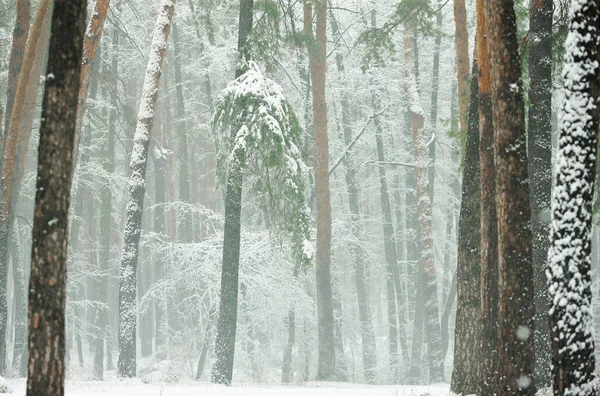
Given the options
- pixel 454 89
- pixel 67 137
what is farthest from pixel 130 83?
pixel 67 137

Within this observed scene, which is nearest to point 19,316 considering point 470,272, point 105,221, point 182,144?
point 105,221

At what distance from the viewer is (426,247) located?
882 inches

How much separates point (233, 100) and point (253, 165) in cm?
123

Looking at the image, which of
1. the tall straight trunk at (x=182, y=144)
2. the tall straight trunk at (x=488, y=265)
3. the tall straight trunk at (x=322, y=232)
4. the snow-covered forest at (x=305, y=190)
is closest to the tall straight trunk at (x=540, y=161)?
the snow-covered forest at (x=305, y=190)

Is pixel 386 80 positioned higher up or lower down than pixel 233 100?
higher up

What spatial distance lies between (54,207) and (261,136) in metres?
7.78

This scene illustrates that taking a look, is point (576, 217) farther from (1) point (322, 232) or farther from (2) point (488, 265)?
(1) point (322, 232)

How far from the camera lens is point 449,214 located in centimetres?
3000

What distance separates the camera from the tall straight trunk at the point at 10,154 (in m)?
13.5

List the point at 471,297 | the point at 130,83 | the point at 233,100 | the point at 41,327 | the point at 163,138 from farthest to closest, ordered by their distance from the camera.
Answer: the point at 163,138 < the point at 130,83 < the point at 233,100 < the point at 471,297 < the point at 41,327

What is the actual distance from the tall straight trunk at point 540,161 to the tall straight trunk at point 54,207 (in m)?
6.40

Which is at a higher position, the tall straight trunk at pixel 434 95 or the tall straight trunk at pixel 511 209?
the tall straight trunk at pixel 434 95

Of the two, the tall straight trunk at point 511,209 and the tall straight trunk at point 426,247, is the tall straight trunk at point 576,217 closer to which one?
the tall straight trunk at point 511,209

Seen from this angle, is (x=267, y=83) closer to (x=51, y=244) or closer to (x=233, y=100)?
(x=233, y=100)
